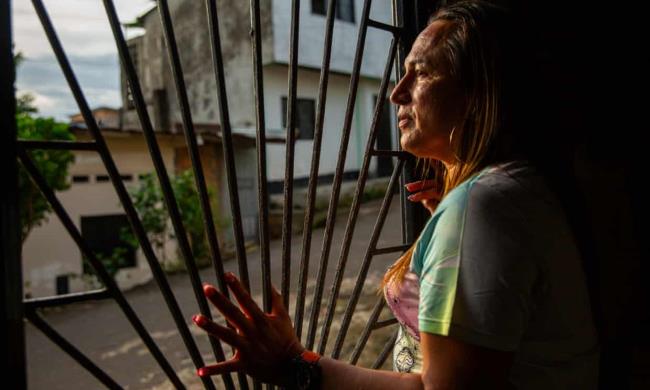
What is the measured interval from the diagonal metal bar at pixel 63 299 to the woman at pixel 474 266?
254 millimetres

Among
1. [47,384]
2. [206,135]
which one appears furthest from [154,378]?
[206,135]

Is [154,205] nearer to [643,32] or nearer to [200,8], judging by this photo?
[200,8]

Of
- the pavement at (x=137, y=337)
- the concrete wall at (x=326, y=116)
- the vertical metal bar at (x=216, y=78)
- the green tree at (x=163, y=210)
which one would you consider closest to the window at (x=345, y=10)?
the concrete wall at (x=326, y=116)

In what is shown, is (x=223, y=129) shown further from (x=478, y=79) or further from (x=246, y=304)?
(x=478, y=79)

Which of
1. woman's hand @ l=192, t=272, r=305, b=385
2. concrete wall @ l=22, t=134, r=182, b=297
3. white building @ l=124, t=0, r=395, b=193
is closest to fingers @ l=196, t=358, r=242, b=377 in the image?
woman's hand @ l=192, t=272, r=305, b=385

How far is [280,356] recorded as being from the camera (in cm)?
96

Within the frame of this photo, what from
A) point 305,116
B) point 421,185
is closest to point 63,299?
point 421,185

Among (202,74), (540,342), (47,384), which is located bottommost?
(47,384)

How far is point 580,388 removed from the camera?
0.94m

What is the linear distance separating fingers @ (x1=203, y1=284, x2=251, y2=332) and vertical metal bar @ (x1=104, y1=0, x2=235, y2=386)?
173 mm

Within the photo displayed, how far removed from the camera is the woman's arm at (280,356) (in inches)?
31.0

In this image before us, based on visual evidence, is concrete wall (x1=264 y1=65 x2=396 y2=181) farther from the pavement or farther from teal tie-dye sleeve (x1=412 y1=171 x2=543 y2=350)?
teal tie-dye sleeve (x1=412 y1=171 x2=543 y2=350)

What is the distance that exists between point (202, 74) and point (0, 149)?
45.3 feet

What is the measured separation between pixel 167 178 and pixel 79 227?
857 cm
